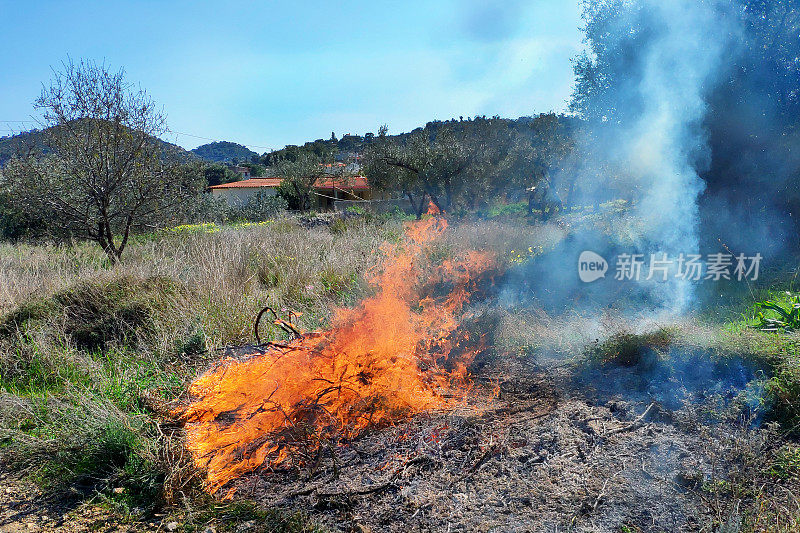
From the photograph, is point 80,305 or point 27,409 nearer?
point 27,409

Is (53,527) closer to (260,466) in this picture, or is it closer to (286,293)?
(260,466)

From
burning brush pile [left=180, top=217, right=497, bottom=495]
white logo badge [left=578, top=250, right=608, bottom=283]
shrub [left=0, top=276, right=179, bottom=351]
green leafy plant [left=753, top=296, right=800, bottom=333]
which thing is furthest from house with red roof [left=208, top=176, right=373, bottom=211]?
green leafy plant [left=753, top=296, right=800, bottom=333]

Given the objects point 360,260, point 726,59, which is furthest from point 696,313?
point 726,59

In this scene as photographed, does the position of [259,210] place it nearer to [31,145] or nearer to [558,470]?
[31,145]

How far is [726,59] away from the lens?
27.2 ft

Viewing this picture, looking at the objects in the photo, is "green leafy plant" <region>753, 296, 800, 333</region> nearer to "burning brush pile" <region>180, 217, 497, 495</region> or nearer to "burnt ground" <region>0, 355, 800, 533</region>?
"burnt ground" <region>0, 355, 800, 533</region>

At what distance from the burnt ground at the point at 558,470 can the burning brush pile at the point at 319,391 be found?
193 mm

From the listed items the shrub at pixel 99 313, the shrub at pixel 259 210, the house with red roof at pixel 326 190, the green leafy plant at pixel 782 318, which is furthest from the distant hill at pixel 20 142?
the house with red roof at pixel 326 190

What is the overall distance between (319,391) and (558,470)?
188cm

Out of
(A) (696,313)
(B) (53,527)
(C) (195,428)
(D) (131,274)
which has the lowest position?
(B) (53,527)

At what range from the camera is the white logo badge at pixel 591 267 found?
24.2ft

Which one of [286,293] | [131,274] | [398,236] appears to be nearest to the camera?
[131,274]

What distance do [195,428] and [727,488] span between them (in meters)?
3.51

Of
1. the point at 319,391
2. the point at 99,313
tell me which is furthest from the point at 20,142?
the point at 319,391
